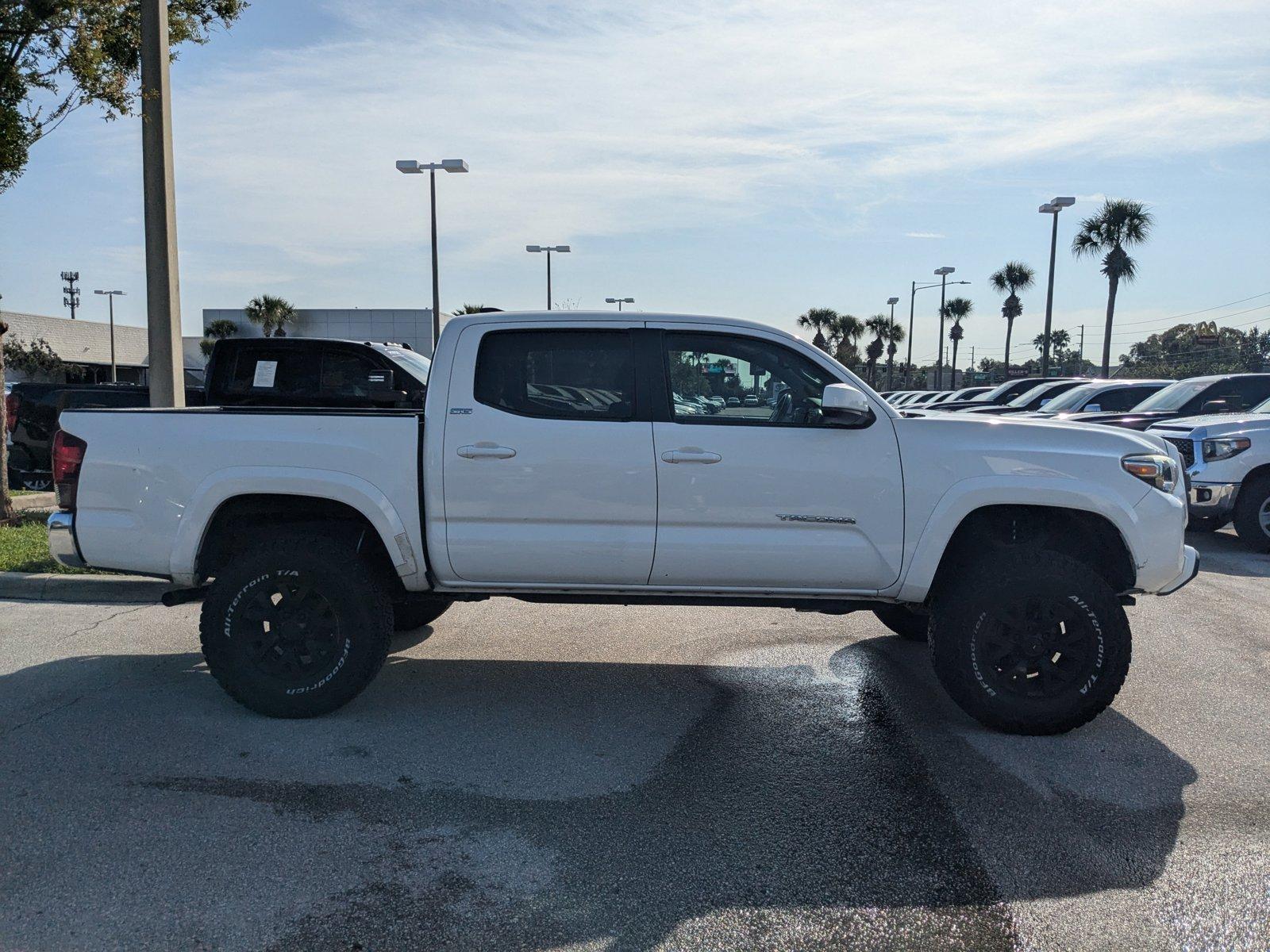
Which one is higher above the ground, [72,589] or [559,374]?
[559,374]

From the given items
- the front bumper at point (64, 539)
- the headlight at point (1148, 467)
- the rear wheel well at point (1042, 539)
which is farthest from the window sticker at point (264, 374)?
the headlight at point (1148, 467)

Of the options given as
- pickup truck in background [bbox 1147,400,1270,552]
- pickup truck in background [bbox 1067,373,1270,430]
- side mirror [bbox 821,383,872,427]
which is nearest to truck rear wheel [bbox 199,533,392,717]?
side mirror [bbox 821,383,872,427]

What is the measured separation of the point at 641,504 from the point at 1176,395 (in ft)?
37.9

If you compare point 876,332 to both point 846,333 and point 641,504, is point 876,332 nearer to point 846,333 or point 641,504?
point 846,333

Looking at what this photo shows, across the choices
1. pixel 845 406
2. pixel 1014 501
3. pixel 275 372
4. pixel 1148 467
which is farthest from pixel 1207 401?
pixel 275 372

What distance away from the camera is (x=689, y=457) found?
15.6 feet

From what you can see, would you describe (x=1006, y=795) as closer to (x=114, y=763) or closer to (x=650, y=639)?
(x=650, y=639)

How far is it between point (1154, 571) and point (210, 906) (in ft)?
14.2

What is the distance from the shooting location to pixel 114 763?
4.38m

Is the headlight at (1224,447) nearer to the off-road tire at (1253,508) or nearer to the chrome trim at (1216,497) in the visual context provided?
the chrome trim at (1216,497)

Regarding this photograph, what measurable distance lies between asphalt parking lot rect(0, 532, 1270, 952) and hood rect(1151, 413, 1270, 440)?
191 inches

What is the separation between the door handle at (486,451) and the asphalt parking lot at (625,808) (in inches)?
52.8

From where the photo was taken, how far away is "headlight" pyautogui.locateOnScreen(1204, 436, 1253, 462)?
10.1m

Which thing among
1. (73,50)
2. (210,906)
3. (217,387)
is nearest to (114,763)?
(210,906)
